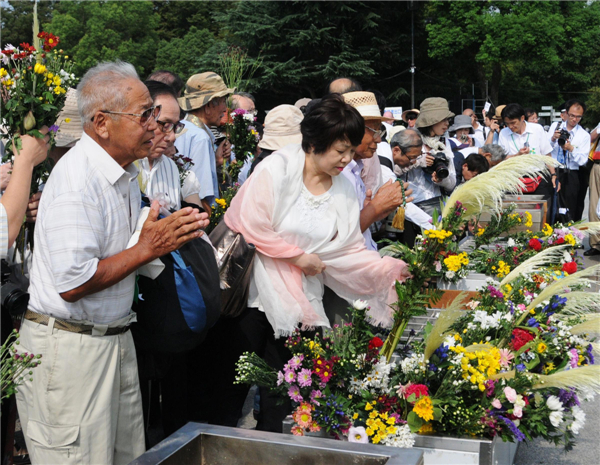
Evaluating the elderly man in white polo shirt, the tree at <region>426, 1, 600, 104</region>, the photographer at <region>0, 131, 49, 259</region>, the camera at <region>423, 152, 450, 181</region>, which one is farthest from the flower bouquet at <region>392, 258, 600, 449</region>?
the tree at <region>426, 1, 600, 104</region>

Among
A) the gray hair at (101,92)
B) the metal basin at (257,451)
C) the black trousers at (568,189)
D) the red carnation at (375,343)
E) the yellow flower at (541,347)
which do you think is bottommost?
the black trousers at (568,189)

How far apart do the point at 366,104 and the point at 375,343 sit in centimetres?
187

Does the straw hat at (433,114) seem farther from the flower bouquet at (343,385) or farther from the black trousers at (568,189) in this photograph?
the black trousers at (568,189)

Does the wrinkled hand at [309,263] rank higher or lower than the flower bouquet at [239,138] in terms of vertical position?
lower

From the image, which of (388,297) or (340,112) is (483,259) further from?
(340,112)

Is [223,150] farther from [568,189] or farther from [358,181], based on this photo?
[568,189]

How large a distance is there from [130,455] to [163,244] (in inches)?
33.7

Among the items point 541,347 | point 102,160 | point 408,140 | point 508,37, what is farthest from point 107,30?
point 102,160

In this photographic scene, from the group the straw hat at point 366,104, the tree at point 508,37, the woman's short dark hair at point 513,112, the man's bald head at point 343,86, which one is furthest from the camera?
the tree at point 508,37

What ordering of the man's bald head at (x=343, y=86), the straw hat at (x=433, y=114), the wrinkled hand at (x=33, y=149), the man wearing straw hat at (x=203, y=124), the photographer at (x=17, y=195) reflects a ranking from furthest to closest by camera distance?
the straw hat at (x=433, y=114) < the man's bald head at (x=343, y=86) < the man wearing straw hat at (x=203, y=124) < the wrinkled hand at (x=33, y=149) < the photographer at (x=17, y=195)

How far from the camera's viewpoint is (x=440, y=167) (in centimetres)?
559

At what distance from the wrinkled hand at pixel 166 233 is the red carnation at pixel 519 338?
1816mm

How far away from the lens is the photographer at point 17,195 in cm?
222

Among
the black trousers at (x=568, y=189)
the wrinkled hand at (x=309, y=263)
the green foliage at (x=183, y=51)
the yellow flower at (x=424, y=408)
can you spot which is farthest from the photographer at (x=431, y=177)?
the green foliage at (x=183, y=51)
